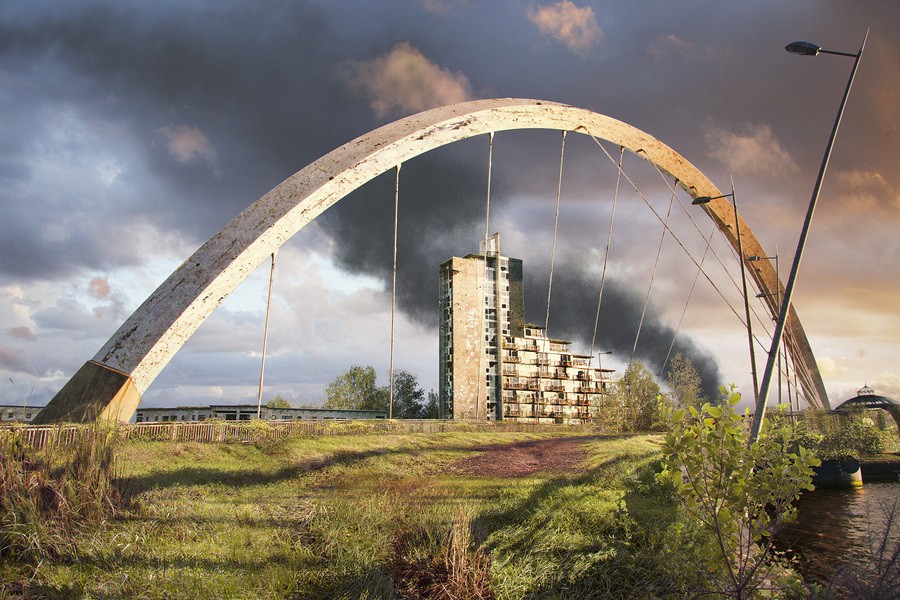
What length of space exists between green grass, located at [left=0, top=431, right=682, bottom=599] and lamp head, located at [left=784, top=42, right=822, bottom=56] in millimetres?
8407

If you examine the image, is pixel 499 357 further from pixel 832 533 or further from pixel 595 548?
pixel 595 548

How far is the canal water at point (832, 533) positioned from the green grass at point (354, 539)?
2261 millimetres

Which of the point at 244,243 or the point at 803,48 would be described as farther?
the point at 803,48

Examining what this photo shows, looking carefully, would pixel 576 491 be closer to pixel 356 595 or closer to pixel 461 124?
pixel 356 595

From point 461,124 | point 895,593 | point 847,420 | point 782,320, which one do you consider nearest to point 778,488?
point 895,593

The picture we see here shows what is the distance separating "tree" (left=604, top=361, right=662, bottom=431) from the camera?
100 ft

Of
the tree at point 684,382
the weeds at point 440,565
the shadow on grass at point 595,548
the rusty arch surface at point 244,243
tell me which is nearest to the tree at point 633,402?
the tree at point 684,382

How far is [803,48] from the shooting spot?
1034cm

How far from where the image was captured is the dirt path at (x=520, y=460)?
11.3m

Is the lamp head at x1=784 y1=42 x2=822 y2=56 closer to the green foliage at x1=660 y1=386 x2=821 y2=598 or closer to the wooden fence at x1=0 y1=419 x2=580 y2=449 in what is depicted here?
the green foliage at x1=660 y1=386 x2=821 y2=598

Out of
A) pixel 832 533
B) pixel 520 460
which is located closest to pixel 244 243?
pixel 520 460

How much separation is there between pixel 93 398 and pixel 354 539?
431 cm

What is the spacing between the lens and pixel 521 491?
8.66 meters

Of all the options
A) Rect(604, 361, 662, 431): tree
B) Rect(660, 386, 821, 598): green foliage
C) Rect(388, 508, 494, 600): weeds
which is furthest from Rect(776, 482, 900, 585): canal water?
Rect(604, 361, 662, 431): tree
